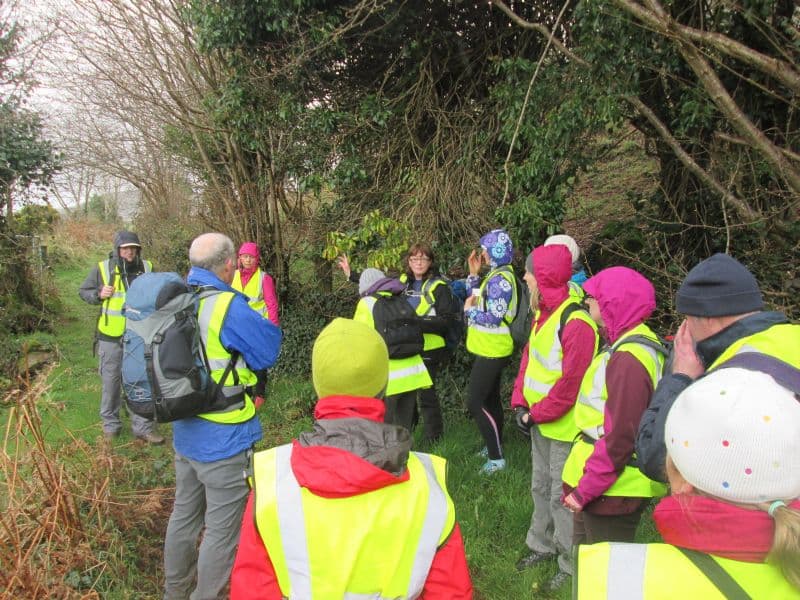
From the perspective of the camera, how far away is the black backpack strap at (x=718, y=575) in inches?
43.6

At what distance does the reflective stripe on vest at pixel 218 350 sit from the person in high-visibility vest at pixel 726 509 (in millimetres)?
2133

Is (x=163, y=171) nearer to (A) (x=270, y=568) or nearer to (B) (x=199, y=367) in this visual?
(B) (x=199, y=367)

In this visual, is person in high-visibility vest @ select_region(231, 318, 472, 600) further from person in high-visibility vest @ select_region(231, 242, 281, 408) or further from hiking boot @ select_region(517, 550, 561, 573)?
person in high-visibility vest @ select_region(231, 242, 281, 408)

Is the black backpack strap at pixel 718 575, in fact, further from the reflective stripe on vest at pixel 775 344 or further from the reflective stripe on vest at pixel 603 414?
the reflective stripe on vest at pixel 603 414

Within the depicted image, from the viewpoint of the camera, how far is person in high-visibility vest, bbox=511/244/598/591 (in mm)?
3102

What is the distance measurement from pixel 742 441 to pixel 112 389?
574 centimetres

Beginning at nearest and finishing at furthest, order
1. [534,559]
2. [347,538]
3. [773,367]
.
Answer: [347,538]
[773,367]
[534,559]

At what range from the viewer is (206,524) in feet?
9.39

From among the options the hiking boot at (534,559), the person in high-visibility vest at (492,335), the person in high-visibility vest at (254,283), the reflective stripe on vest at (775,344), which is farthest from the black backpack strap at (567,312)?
the person in high-visibility vest at (254,283)

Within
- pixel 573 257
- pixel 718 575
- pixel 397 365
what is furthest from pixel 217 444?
pixel 573 257

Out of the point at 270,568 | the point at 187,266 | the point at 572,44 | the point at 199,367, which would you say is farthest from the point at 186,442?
the point at 187,266

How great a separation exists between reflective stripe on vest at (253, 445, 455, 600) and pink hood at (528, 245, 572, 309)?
1918mm

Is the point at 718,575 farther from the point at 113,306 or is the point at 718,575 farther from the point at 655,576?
the point at 113,306

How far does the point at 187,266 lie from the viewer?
10.7 m
